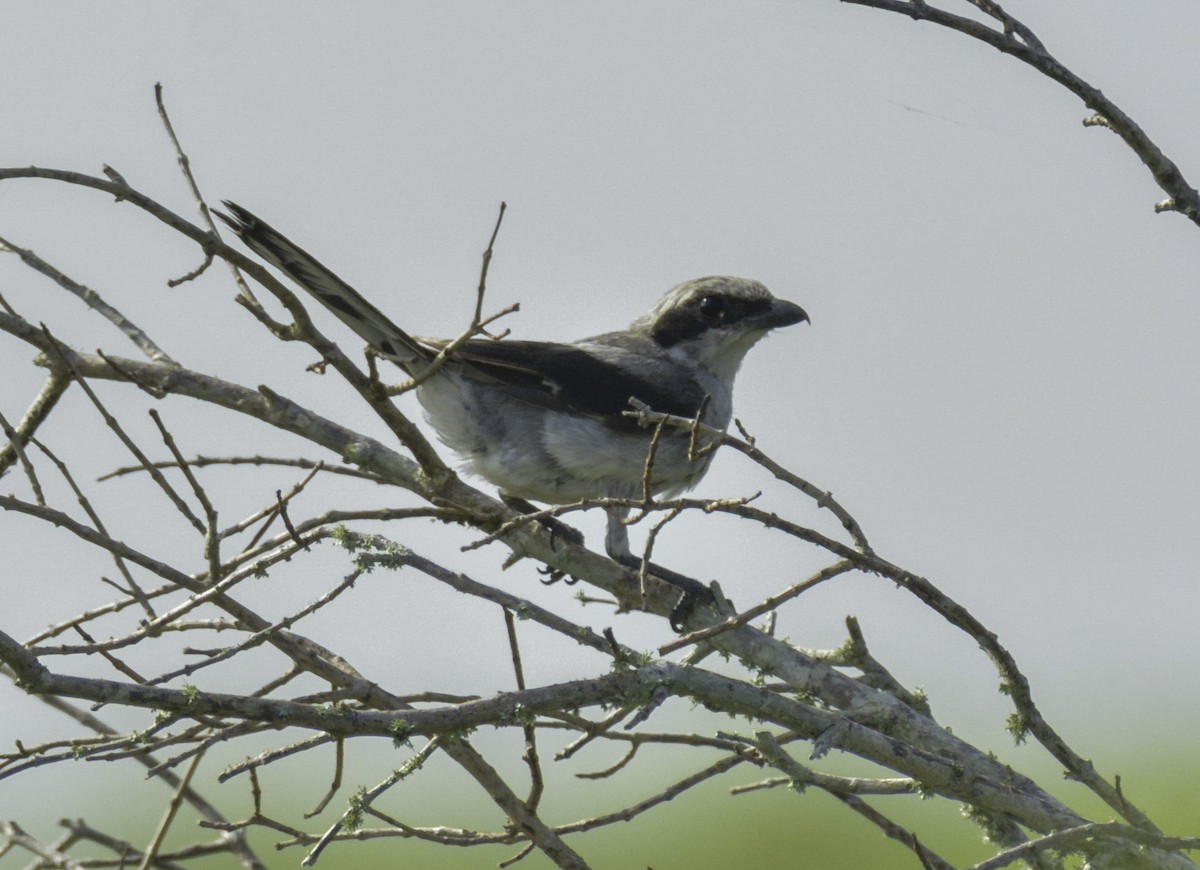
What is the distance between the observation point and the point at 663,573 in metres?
5.02

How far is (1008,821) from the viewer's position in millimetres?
3428

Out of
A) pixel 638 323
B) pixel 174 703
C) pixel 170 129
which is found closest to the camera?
pixel 174 703

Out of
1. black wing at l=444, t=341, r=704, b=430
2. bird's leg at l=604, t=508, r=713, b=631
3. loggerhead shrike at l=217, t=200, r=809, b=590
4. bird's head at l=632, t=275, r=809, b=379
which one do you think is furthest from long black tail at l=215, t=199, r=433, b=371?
bird's head at l=632, t=275, r=809, b=379

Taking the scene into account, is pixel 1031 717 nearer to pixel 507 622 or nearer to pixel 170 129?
pixel 507 622

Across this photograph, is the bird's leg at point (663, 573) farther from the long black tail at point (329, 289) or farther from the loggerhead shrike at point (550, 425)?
the long black tail at point (329, 289)

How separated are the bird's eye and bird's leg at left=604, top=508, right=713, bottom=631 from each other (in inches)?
53.3

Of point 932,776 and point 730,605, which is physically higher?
point 730,605

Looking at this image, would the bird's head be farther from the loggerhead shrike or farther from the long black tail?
the long black tail

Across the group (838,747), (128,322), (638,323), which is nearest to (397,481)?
(128,322)

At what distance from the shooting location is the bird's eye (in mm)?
6223

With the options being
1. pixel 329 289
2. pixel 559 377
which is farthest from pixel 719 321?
pixel 329 289

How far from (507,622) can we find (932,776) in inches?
47.8

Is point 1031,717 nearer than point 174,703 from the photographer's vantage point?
No

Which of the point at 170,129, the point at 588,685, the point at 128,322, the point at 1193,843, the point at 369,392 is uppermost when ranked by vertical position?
the point at 170,129
